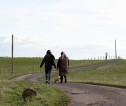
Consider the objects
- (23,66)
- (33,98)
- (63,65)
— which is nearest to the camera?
(33,98)

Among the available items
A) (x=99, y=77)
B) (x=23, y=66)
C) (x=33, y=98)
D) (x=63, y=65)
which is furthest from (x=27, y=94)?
(x=23, y=66)

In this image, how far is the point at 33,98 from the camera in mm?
15992

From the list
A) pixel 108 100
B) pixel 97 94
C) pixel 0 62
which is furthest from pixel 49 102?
pixel 0 62

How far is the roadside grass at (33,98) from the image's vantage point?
1556 centimetres

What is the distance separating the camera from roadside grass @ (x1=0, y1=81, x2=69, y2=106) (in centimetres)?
1556

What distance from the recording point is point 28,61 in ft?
328

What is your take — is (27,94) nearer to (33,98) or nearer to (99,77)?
(33,98)

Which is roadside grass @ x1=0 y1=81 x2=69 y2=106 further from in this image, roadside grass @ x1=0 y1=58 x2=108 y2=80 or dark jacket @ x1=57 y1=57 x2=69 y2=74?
roadside grass @ x1=0 y1=58 x2=108 y2=80

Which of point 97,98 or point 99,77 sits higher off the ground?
point 99,77

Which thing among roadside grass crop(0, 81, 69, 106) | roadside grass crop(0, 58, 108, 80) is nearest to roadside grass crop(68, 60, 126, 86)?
roadside grass crop(0, 58, 108, 80)

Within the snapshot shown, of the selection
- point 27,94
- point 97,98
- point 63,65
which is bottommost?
point 97,98

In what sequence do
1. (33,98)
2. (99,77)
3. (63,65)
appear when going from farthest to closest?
(99,77) → (63,65) → (33,98)

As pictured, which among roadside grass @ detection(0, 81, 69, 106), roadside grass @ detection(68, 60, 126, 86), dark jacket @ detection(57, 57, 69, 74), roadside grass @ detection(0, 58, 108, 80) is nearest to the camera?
roadside grass @ detection(0, 81, 69, 106)

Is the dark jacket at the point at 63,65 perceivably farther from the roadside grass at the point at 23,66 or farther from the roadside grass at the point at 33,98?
the roadside grass at the point at 23,66
